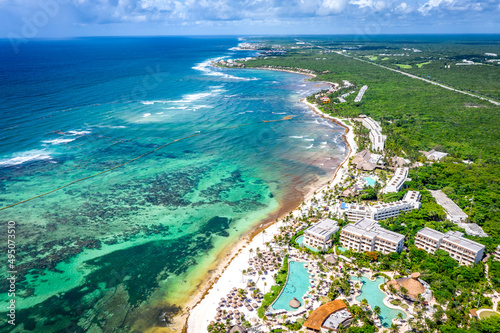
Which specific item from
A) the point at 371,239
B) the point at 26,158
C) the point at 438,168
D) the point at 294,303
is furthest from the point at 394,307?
the point at 26,158

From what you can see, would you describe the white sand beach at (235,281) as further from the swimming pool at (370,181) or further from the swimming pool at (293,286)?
the swimming pool at (370,181)

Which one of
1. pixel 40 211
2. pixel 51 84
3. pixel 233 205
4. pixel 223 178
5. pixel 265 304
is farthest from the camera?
pixel 51 84

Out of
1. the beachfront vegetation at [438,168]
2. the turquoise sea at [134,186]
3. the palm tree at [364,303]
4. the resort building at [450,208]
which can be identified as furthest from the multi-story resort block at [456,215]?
the palm tree at [364,303]

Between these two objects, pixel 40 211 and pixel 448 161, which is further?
pixel 448 161

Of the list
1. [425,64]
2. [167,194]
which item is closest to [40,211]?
[167,194]

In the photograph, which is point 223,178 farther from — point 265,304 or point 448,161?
point 448,161

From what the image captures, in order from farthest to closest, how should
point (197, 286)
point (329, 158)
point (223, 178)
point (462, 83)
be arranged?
1. point (462, 83)
2. point (329, 158)
3. point (223, 178)
4. point (197, 286)

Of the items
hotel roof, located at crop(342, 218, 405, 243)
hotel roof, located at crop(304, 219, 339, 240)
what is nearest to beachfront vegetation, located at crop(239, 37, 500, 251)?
hotel roof, located at crop(342, 218, 405, 243)

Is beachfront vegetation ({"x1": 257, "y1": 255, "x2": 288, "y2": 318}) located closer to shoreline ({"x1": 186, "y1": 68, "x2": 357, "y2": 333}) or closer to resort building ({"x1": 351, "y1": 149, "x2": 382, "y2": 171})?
shoreline ({"x1": 186, "y1": 68, "x2": 357, "y2": 333})
